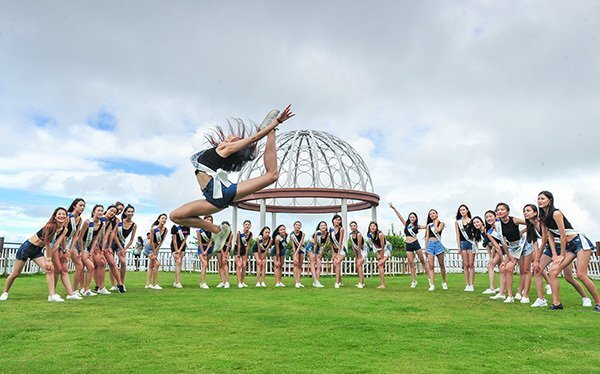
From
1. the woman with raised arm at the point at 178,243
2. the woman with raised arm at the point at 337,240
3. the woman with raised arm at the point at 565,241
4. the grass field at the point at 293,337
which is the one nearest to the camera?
the grass field at the point at 293,337

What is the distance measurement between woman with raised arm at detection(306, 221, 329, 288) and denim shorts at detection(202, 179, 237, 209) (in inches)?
289

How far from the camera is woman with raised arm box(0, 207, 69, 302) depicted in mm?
8281

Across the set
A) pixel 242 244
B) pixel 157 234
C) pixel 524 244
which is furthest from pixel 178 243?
pixel 524 244

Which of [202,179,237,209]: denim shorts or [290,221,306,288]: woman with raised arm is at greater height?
[202,179,237,209]: denim shorts

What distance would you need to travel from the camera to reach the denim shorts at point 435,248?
1155cm

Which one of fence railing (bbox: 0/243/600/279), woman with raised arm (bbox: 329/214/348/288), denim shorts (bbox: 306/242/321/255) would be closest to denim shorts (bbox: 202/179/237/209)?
woman with raised arm (bbox: 329/214/348/288)

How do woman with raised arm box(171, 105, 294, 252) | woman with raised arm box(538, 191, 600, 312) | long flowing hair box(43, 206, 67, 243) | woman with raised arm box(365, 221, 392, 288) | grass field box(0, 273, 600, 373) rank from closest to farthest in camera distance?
1. grass field box(0, 273, 600, 373)
2. woman with raised arm box(171, 105, 294, 252)
3. woman with raised arm box(538, 191, 600, 312)
4. long flowing hair box(43, 206, 67, 243)
5. woman with raised arm box(365, 221, 392, 288)

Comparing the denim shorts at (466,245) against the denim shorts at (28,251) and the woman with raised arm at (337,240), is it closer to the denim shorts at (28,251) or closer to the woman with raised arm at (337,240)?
the woman with raised arm at (337,240)

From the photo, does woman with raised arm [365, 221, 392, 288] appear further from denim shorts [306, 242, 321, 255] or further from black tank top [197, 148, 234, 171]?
black tank top [197, 148, 234, 171]

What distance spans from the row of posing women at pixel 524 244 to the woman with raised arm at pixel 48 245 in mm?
8432

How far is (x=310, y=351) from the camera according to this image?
14.8 feet

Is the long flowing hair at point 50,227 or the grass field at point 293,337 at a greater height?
the long flowing hair at point 50,227

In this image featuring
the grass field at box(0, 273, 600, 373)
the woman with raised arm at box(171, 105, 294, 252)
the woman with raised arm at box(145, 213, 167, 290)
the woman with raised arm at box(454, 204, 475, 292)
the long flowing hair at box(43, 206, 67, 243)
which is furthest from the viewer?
the woman with raised arm at box(145, 213, 167, 290)

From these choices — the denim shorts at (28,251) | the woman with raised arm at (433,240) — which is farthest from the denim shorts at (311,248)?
the denim shorts at (28,251)
